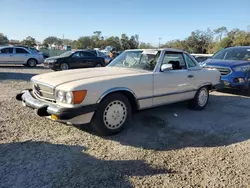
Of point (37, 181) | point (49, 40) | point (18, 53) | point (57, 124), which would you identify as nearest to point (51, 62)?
point (18, 53)

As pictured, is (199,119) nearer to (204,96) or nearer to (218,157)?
(204,96)

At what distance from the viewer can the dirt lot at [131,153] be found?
2879 mm

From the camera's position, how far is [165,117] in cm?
535

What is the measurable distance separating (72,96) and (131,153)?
125 cm

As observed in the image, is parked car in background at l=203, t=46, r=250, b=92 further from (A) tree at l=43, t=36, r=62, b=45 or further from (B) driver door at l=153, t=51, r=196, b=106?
(A) tree at l=43, t=36, r=62, b=45

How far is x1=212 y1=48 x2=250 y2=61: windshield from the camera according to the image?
8.74 metres

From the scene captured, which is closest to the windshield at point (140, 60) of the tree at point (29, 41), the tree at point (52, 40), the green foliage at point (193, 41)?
the green foliage at point (193, 41)

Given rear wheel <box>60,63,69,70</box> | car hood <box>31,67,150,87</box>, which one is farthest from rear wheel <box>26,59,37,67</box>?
car hood <box>31,67,150,87</box>

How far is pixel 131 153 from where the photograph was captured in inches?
141

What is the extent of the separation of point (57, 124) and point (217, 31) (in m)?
48.7

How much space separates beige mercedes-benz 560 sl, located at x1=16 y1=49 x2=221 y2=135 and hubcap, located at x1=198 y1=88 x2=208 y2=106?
239 millimetres

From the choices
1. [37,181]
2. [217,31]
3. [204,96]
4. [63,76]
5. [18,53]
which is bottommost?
[37,181]

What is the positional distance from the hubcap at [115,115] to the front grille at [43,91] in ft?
3.09

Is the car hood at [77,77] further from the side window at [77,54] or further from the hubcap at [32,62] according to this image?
the hubcap at [32,62]
